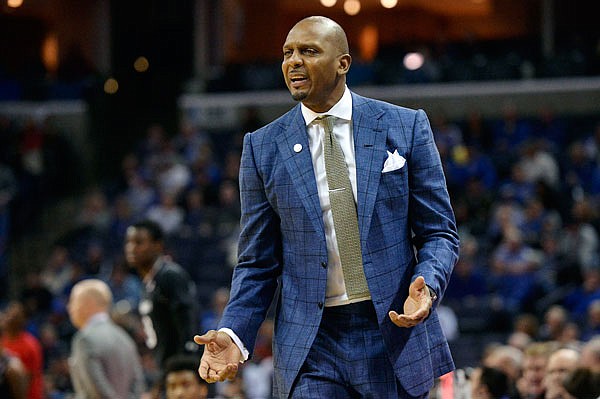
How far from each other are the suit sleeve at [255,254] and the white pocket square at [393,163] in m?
0.42

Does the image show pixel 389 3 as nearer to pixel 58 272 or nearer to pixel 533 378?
pixel 58 272

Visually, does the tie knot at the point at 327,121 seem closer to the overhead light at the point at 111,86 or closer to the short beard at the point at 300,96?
the short beard at the point at 300,96

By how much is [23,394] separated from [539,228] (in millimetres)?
7057

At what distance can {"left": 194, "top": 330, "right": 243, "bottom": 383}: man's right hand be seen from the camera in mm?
3773

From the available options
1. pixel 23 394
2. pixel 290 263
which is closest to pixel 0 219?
pixel 23 394

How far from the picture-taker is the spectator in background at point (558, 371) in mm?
6789

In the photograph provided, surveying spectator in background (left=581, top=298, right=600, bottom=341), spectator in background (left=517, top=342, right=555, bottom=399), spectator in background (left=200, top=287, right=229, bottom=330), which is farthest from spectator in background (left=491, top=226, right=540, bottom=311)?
spectator in background (left=517, top=342, right=555, bottom=399)

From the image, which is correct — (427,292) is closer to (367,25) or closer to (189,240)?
(189,240)

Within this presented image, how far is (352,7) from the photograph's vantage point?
20.7m

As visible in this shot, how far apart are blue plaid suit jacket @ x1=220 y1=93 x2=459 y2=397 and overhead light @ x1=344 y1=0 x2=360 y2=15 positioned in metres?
16.6

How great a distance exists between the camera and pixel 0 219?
55.9 ft

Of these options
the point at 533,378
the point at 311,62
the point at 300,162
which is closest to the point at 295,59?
the point at 311,62

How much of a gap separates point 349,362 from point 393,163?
675mm

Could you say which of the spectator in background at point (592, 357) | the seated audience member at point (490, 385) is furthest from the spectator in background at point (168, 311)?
the spectator in background at point (592, 357)
